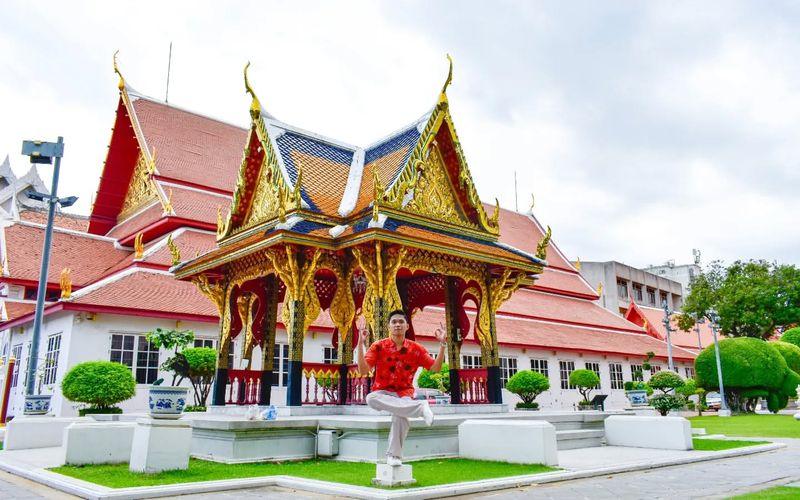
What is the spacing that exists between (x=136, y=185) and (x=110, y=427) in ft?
51.8

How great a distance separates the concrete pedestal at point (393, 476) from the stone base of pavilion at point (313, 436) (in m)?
1.59

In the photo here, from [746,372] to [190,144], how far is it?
75.3 ft

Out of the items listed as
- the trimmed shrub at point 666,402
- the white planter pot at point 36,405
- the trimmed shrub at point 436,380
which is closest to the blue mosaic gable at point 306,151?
the white planter pot at point 36,405

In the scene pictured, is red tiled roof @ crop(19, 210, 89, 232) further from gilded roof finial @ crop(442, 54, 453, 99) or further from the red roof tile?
gilded roof finial @ crop(442, 54, 453, 99)

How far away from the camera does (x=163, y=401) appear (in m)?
6.97

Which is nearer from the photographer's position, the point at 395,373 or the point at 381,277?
the point at 395,373

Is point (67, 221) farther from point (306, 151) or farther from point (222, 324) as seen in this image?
point (306, 151)

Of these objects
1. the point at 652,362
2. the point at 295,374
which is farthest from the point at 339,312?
the point at 652,362

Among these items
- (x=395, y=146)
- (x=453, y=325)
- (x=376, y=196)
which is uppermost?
(x=395, y=146)

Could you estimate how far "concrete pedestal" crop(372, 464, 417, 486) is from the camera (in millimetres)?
5812

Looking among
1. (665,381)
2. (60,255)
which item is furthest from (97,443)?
(665,381)

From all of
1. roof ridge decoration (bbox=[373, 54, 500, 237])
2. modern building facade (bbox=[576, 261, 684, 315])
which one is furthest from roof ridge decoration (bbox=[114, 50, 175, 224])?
modern building facade (bbox=[576, 261, 684, 315])

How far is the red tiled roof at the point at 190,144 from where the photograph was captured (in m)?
20.8

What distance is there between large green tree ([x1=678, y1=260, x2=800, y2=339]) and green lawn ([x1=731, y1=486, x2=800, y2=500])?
29.6m
